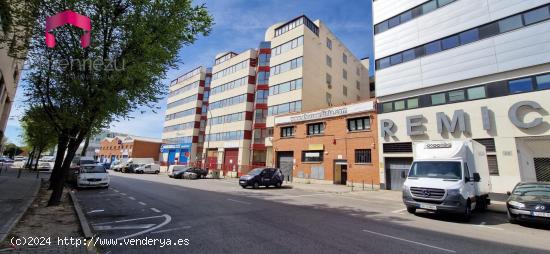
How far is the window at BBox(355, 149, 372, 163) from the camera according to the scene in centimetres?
2495

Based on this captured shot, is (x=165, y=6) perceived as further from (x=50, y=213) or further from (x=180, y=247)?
(x=180, y=247)

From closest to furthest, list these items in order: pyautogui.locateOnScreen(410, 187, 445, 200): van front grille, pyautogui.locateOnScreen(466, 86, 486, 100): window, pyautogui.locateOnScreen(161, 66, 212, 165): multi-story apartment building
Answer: pyautogui.locateOnScreen(410, 187, 445, 200): van front grille, pyautogui.locateOnScreen(466, 86, 486, 100): window, pyautogui.locateOnScreen(161, 66, 212, 165): multi-story apartment building

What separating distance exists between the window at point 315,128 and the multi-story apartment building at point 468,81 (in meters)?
6.99

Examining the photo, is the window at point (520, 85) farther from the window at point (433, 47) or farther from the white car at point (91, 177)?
the white car at point (91, 177)

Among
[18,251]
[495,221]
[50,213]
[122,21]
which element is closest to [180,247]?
[18,251]

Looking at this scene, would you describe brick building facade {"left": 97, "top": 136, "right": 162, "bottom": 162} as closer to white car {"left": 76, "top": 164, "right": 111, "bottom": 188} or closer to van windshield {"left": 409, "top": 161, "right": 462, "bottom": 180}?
white car {"left": 76, "top": 164, "right": 111, "bottom": 188}

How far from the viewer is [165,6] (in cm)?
1102

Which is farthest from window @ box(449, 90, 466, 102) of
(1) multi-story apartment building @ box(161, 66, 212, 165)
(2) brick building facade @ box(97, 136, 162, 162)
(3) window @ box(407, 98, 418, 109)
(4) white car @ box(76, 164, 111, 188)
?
(2) brick building facade @ box(97, 136, 162, 162)

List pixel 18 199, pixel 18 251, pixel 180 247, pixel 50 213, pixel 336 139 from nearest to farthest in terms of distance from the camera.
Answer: pixel 18 251 → pixel 180 247 → pixel 50 213 → pixel 18 199 → pixel 336 139

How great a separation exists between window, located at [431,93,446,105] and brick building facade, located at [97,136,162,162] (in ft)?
213

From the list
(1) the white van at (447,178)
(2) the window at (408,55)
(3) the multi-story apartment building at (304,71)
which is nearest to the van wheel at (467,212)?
(1) the white van at (447,178)

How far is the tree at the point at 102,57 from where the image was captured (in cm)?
996

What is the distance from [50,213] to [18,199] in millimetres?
3182

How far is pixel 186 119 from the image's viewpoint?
5891cm
